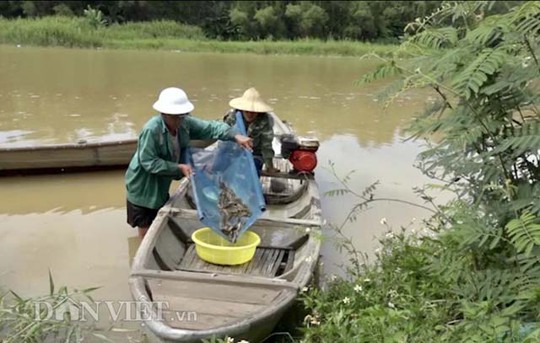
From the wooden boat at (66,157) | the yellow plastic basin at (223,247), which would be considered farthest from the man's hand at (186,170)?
the wooden boat at (66,157)

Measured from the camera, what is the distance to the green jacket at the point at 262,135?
5.07 m

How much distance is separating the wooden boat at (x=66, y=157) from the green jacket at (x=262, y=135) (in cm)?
188

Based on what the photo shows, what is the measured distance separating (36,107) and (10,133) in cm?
176

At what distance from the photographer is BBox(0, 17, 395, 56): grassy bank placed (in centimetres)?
1872

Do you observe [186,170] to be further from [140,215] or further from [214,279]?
[214,279]

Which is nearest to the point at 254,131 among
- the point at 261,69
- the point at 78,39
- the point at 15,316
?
the point at 15,316

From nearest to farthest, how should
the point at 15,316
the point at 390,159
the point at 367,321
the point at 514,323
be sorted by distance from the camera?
the point at 514,323
the point at 367,321
the point at 15,316
the point at 390,159

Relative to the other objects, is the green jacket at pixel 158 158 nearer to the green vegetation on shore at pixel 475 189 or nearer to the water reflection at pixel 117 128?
the water reflection at pixel 117 128

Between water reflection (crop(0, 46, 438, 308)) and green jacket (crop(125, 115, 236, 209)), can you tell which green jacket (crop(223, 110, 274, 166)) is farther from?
water reflection (crop(0, 46, 438, 308))

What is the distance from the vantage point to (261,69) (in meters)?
16.8

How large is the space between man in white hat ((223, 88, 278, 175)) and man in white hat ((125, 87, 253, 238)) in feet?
1.49

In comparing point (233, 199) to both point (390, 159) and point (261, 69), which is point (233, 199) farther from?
point (261, 69)

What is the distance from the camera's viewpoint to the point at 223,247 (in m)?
3.78

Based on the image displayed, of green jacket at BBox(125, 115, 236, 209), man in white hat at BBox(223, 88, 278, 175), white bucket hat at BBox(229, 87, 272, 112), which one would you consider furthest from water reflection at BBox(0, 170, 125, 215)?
white bucket hat at BBox(229, 87, 272, 112)
